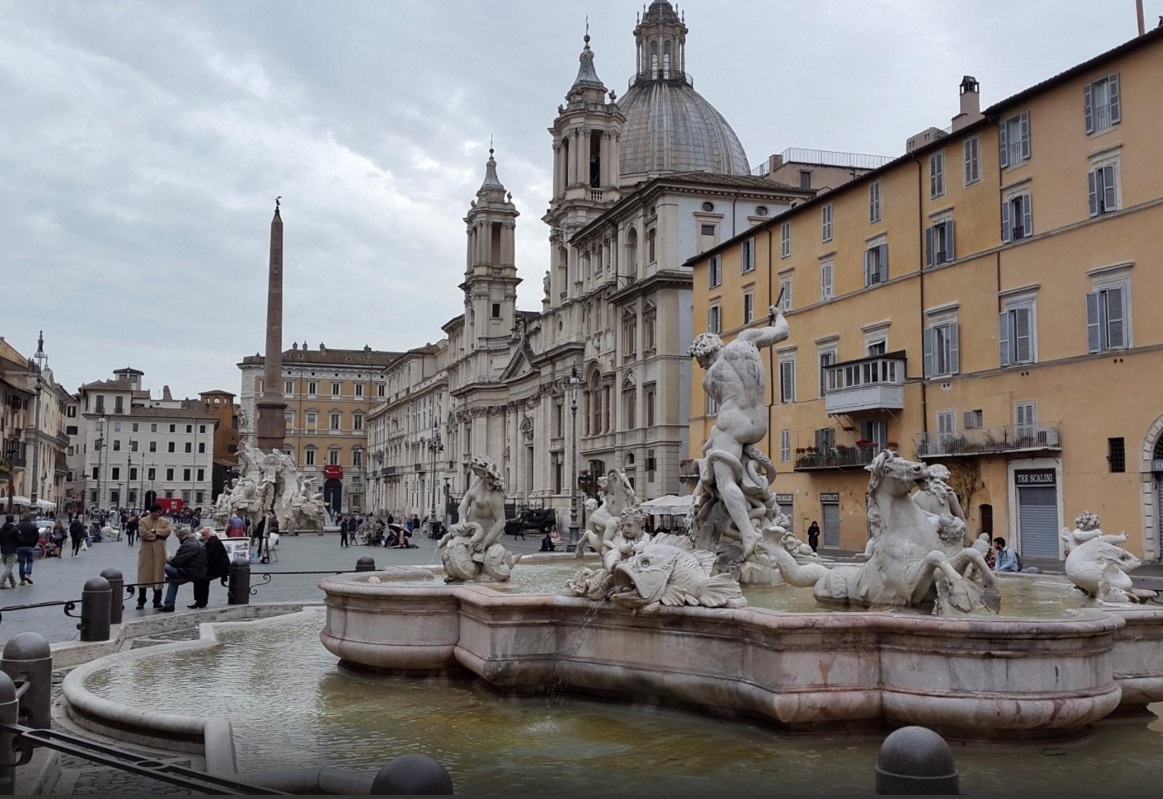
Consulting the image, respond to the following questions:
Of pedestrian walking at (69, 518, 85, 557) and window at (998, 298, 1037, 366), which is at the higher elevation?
window at (998, 298, 1037, 366)

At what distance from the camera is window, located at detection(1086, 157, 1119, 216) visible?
27625 mm

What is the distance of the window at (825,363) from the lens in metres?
39.5

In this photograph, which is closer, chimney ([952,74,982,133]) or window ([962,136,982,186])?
window ([962,136,982,186])

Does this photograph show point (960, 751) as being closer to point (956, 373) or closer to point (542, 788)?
point (542, 788)

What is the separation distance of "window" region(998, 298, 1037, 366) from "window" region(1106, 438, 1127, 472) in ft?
11.5

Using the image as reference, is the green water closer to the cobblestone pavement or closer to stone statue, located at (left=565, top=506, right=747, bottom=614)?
stone statue, located at (left=565, top=506, right=747, bottom=614)

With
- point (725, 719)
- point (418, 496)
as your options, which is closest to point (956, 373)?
point (725, 719)

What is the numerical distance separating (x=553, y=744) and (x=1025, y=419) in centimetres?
2651

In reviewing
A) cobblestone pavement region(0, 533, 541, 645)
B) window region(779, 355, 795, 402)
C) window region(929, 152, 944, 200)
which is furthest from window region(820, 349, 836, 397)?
cobblestone pavement region(0, 533, 541, 645)

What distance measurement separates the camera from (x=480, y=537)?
33.1ft

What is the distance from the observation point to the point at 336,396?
132 m

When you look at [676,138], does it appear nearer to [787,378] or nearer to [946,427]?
[787,378]

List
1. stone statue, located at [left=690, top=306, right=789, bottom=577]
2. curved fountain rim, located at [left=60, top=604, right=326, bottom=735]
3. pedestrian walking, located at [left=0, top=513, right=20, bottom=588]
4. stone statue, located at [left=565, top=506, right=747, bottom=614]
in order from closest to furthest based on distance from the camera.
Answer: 1. curved fountain rim, located at [left=60, top=604, right=326, bottom=735]
2. stone statue, located at [left=565, top=506, right=747, bottom=614]
3. stone statue, located at [left=690, top=306, right=789, bottom=577]
4. pedestrian walking, located at [left=0, top=513, right=20, bottom=588]

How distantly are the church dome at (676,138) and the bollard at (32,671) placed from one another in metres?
65.7
